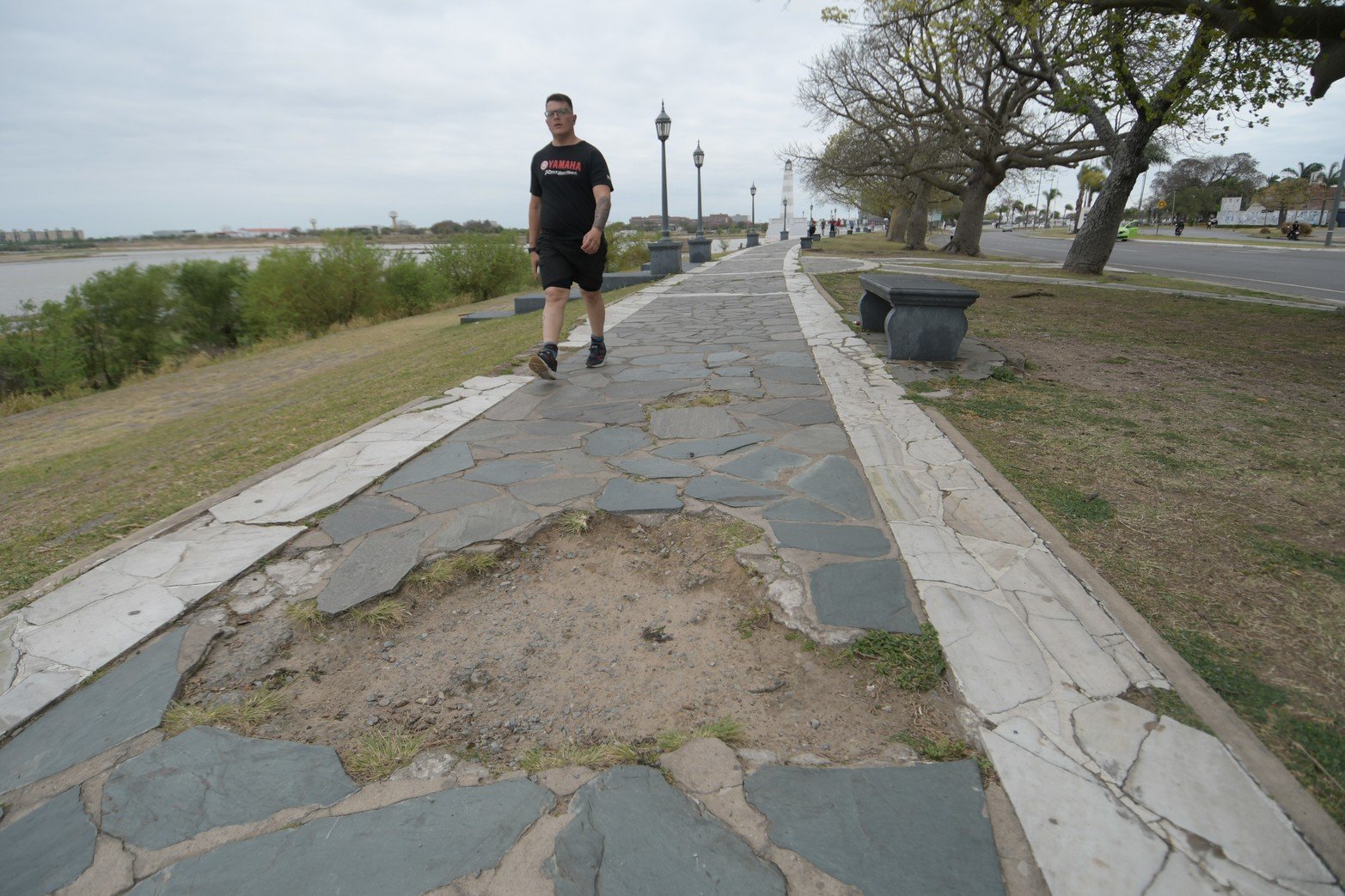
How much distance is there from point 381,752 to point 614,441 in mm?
2241

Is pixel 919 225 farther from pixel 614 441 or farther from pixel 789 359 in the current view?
pixel 614 441

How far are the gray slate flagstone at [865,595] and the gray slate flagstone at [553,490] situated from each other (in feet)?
3.85

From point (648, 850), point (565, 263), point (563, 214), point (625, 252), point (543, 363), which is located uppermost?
point (625, 252)

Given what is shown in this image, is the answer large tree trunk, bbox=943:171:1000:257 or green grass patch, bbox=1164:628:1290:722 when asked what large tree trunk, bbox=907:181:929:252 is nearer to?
large tree trunk, bbox=943:171:1000:257

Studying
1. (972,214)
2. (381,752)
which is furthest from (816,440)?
(972,214)

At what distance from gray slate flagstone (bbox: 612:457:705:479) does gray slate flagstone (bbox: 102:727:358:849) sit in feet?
5.99

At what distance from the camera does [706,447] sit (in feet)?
11.5

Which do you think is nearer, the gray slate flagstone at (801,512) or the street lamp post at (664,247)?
the gray slate flagstone at (801,512)

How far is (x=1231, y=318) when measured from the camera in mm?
7762

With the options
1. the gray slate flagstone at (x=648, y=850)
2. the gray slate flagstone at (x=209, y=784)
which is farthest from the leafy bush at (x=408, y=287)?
the gray slate flagstone at (x=648, y=850)

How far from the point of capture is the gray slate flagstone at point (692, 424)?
146 inches

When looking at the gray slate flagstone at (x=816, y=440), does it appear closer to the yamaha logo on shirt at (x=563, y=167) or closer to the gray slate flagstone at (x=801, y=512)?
the gray slate flagstone at (x=801, y=512)

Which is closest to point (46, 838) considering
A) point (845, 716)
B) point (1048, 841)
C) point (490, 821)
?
point (490, 821)

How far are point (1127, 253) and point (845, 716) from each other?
1183 inches
